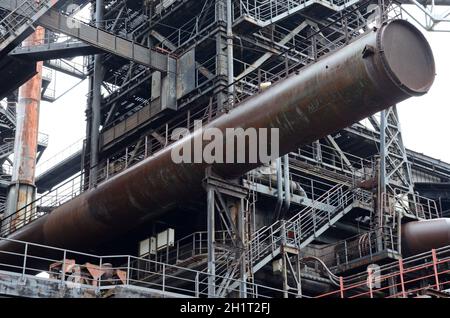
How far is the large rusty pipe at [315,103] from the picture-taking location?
21.8 m

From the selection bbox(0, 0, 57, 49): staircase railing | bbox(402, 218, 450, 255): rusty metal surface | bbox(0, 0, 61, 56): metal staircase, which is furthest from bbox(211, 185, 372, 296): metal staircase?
bbox(0, 0, 57, 49): staircase railing

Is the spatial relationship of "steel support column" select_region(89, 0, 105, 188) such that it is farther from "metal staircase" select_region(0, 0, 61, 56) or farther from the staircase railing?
the staircase railing

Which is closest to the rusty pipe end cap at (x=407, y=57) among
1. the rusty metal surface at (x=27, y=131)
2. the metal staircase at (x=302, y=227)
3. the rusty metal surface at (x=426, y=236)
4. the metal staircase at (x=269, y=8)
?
the metal staircase at (x=302, y=227)

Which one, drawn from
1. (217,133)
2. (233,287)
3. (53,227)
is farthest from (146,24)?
(233,287)

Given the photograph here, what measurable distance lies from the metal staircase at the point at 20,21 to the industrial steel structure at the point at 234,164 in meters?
0.05

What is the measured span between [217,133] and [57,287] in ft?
25.0

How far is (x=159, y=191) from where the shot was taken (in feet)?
88.5

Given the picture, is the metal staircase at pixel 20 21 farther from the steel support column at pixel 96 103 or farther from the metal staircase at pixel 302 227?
the metal staircase at pixel 302 227

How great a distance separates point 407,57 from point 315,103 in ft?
8.87

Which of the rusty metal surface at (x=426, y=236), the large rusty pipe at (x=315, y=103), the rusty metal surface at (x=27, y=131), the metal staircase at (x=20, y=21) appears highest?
the rusty metal surface at (x=27, y=131)

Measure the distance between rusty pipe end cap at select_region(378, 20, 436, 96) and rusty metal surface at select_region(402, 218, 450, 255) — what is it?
9.14 meters

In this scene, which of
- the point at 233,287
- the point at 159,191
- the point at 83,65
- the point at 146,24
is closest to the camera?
the point at 233,287

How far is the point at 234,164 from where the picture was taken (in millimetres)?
25047
